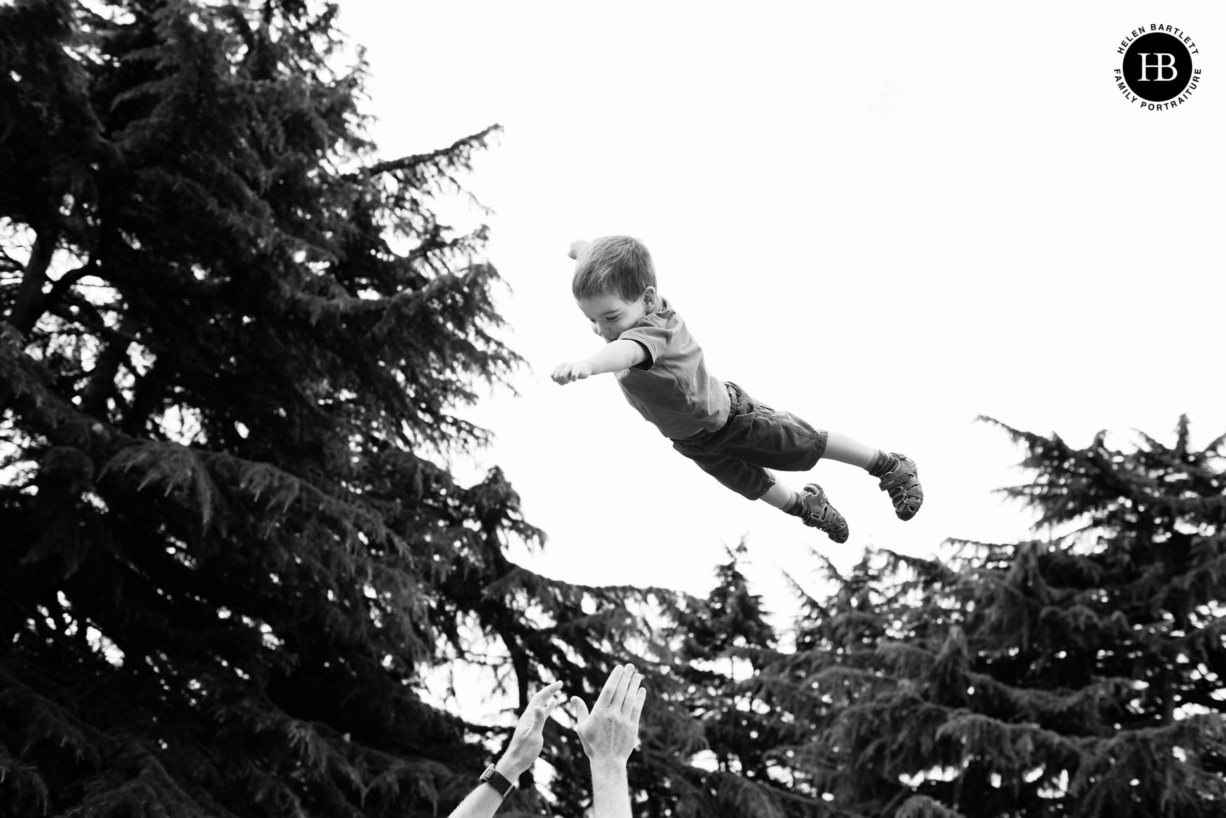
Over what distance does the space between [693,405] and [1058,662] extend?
31.7 ft

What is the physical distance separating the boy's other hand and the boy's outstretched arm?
69 cm

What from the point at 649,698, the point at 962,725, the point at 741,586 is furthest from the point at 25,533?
the point at 741,586

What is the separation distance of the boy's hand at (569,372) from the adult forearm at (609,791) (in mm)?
882

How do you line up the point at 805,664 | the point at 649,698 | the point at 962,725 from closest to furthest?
1. the point at 649,698
2. the point at 962,725
3. the point at 805,664

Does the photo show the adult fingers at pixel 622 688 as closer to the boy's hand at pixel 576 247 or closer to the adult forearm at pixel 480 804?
the adult forearm at pixel 480 804

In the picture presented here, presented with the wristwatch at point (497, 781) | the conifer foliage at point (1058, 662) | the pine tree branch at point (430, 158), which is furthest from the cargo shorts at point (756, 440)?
the conifer foliage at point (1058, 662)

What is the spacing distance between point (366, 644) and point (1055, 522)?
7.59m

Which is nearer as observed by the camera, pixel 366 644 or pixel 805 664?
pixel 366 644

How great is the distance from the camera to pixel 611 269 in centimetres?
337

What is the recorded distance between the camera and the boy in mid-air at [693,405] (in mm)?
3361

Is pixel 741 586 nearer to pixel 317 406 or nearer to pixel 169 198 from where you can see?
pixel 317 406

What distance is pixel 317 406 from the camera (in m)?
8.51

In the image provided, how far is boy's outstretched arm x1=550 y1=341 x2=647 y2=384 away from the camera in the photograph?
279cm

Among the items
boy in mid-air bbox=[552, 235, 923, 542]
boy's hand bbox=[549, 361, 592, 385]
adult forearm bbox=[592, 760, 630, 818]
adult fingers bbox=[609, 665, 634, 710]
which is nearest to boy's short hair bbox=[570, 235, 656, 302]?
boy in mid-air bbox=[552, 235, 923, 542]
